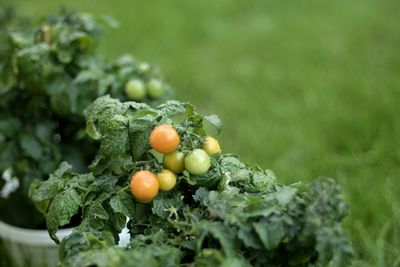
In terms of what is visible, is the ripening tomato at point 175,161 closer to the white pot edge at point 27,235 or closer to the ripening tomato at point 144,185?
the ripening tomato at point 144,185

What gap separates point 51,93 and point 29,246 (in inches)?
18.8

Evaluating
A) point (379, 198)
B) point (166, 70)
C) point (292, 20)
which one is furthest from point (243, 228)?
point (292, 20)

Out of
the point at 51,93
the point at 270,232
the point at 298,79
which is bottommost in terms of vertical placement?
the point at 270,232

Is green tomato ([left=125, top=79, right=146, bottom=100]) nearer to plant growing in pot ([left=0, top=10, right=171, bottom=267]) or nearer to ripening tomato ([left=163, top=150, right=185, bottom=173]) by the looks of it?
plant growing in pot ([left=0, top=10, right=171, bottom=267])

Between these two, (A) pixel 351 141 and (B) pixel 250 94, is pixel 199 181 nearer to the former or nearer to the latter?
(A) pixel 351 141

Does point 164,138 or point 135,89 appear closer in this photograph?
point 164,138

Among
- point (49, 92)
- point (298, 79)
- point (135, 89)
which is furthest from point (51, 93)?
point (298, 79)

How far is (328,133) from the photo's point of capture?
2711 millimetres

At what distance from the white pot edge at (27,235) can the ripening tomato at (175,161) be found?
2.33ft

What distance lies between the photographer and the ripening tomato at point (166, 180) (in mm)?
1137

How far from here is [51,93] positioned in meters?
1.76

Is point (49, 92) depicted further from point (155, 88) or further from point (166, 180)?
point (166, 180)

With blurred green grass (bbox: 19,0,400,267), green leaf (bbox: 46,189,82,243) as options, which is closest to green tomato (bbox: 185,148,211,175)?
green leaf (bbox: 46,189,82,243)

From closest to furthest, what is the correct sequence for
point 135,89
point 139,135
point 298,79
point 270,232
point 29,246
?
1. point 270,232
2. point 139,135
3. point 135,89
4. point 29,246
5. point 298,79
